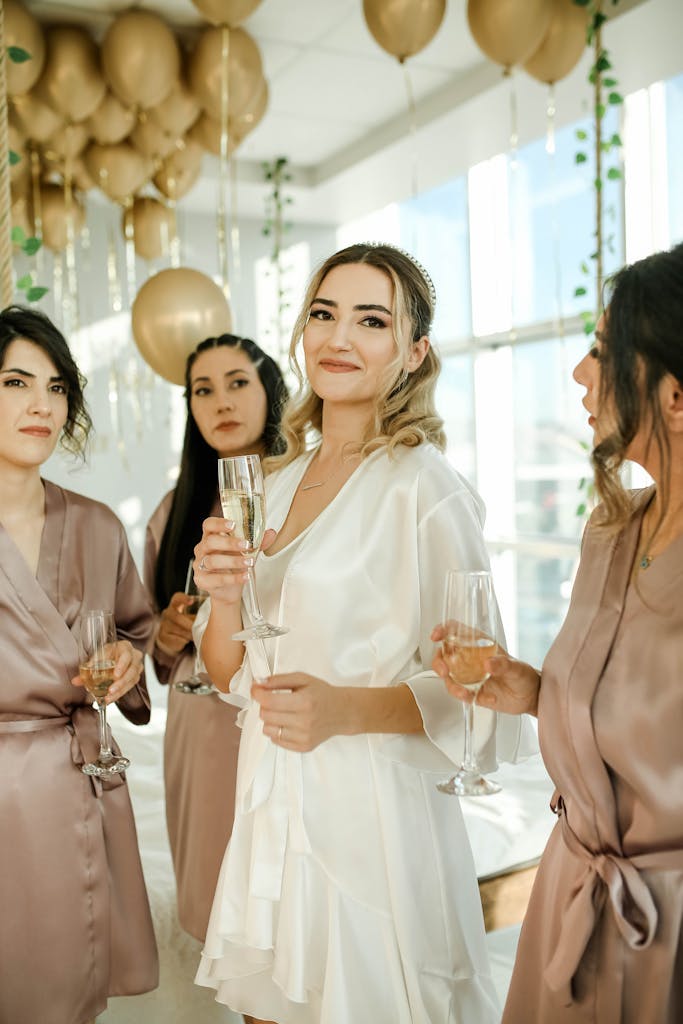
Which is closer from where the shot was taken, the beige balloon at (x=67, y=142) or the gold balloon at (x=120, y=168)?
the beige balloon at (x=67, y=142)

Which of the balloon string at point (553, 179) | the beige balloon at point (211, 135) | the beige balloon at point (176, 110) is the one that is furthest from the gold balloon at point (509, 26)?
the beige balloon at point (176, 110)

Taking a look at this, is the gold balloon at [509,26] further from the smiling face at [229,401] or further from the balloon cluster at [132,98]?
the smiling face at [229,401]

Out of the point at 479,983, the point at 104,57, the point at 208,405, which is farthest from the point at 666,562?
the point at 104,57

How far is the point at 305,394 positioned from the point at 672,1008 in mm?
1277

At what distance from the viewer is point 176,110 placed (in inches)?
157

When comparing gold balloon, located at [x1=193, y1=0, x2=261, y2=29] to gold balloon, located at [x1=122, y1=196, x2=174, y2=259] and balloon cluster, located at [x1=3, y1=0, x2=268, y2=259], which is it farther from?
gold balloon, located at [x1=122, y1=196, x2=174, y2=259]

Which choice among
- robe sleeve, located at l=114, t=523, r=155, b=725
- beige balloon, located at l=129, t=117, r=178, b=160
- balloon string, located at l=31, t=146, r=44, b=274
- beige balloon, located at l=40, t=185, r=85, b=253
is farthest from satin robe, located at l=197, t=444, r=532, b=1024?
beige balloon, located at l=40, t=185, r=85, b=253

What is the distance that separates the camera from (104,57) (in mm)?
3730

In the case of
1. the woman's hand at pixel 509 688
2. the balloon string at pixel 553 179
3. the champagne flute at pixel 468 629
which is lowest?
the woman's hand at pixel 509 688

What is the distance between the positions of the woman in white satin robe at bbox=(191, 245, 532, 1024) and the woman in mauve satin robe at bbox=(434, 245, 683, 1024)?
23 cm

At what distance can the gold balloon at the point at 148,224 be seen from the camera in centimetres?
477

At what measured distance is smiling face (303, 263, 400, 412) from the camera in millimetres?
1722

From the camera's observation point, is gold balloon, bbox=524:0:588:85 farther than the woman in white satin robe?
Yes

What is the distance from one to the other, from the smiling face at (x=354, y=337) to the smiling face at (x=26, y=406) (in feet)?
2.11
